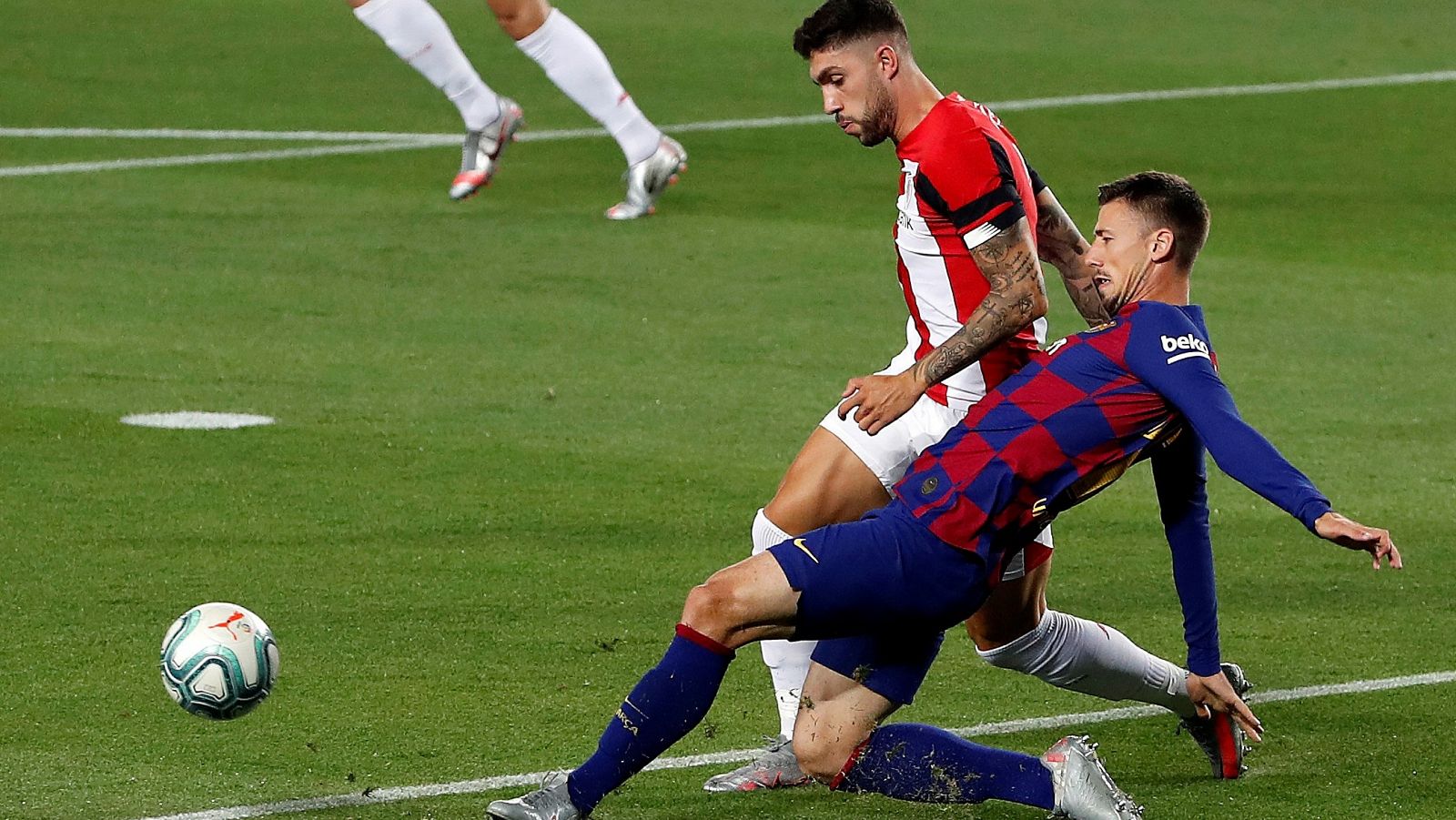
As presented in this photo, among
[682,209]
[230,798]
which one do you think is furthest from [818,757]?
[682,209]

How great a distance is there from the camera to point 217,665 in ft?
17.4

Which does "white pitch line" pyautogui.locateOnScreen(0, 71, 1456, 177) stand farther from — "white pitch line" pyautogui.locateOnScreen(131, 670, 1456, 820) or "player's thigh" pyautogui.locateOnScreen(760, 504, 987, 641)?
"player's thigh" pyautogui.locateOnScreen(760, 504, 987, 641)

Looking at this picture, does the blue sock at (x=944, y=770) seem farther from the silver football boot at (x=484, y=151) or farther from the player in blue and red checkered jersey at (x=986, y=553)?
the silver football boot at (x=484, y=151)

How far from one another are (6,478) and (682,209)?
611 cm

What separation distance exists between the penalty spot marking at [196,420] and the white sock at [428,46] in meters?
3.97

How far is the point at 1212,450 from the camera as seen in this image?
4.69m

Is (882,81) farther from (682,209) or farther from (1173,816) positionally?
(682,209)

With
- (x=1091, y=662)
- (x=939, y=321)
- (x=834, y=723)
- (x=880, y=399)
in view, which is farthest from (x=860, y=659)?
(x=939, y=321)

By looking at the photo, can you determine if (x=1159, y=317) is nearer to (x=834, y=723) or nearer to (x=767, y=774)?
(x=834, y=723)

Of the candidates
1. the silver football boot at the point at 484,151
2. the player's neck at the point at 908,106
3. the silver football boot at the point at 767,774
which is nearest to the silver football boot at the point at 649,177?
the silver football boot at the point at 484,151

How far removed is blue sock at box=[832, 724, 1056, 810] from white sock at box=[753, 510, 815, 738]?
45cm

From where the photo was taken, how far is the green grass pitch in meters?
5.85

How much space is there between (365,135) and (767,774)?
10.9 metres

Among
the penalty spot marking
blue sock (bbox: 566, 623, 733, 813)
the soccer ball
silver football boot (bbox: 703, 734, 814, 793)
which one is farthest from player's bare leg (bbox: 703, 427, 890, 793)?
the penalty spot marking
